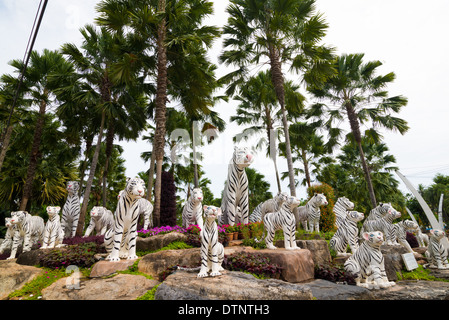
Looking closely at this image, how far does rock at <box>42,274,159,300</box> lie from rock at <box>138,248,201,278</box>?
0.38 metres

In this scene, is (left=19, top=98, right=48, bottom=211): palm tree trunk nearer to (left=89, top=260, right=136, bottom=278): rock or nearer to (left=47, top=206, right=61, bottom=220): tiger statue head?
(left=47, top=206, right=61, bottom=220): tiger statue head

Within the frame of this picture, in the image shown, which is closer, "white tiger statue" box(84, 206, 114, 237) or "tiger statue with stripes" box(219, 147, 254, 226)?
"tiger statue with stripes" box(219, 147, 254, 226)

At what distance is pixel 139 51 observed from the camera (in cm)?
1100

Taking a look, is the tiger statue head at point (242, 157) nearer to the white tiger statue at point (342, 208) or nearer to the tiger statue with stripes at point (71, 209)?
the white tiger statue at point (342, 208)

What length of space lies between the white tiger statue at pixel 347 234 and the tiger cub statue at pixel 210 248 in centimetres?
448

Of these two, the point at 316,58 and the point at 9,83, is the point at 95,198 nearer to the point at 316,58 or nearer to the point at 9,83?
the point at 9,83

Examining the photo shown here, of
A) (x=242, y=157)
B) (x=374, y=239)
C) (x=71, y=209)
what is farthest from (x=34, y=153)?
(x=374, y=239)

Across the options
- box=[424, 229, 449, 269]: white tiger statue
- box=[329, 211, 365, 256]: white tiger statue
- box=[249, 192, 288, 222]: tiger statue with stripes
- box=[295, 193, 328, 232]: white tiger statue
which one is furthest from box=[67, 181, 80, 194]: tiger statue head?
box=[424, 229, 449, 269]: white tiger statue

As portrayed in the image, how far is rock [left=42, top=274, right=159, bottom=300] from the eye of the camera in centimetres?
427

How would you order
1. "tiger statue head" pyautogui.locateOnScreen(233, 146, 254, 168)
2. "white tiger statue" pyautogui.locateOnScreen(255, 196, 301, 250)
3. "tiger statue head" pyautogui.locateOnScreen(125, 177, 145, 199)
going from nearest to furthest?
"tiger statue head" pyautogui.locateOnScreen(125, 177, 145, 199), "white tiger statue" pyautogui.locateOnScreen(255, 196, 301, 250), "tiger statue head" pyautogui.locateOnScreen(233, 146, 254, 168)

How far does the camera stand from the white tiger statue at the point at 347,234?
691 centimetres
